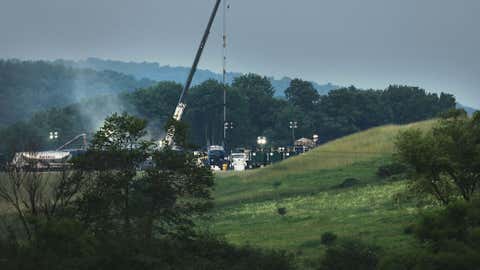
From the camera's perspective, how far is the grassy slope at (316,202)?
92.8 metres

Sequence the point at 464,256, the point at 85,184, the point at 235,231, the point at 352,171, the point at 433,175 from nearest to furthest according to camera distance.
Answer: the point at 464,256 → the point at 85,184 → the point at 433,175 → the point at 235,231 → the point at 352,171

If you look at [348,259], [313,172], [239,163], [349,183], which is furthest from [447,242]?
[239,163]

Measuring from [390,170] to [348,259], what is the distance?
64153mm

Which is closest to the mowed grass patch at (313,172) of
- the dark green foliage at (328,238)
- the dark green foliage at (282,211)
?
the dark green foliage at (282,211)

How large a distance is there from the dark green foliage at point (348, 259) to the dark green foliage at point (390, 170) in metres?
57.7

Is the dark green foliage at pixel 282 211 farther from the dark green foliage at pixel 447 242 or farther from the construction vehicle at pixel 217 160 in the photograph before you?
the dark green foliage at pixel 447 242

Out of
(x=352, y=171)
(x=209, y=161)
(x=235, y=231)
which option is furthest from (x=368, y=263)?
(x=209, y=161)

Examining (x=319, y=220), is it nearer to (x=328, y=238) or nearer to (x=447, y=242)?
(x=328, y=238)

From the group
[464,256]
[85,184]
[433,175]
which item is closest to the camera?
[464,256]

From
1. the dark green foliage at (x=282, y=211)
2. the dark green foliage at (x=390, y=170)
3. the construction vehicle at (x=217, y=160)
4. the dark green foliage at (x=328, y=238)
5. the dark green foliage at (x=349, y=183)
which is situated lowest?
the dark green foliage at (x=328, y=238)

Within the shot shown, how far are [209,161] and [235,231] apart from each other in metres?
61.4

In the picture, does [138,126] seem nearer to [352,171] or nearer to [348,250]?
[348,250]

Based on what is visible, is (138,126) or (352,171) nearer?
(138,126)

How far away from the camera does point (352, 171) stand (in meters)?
141
